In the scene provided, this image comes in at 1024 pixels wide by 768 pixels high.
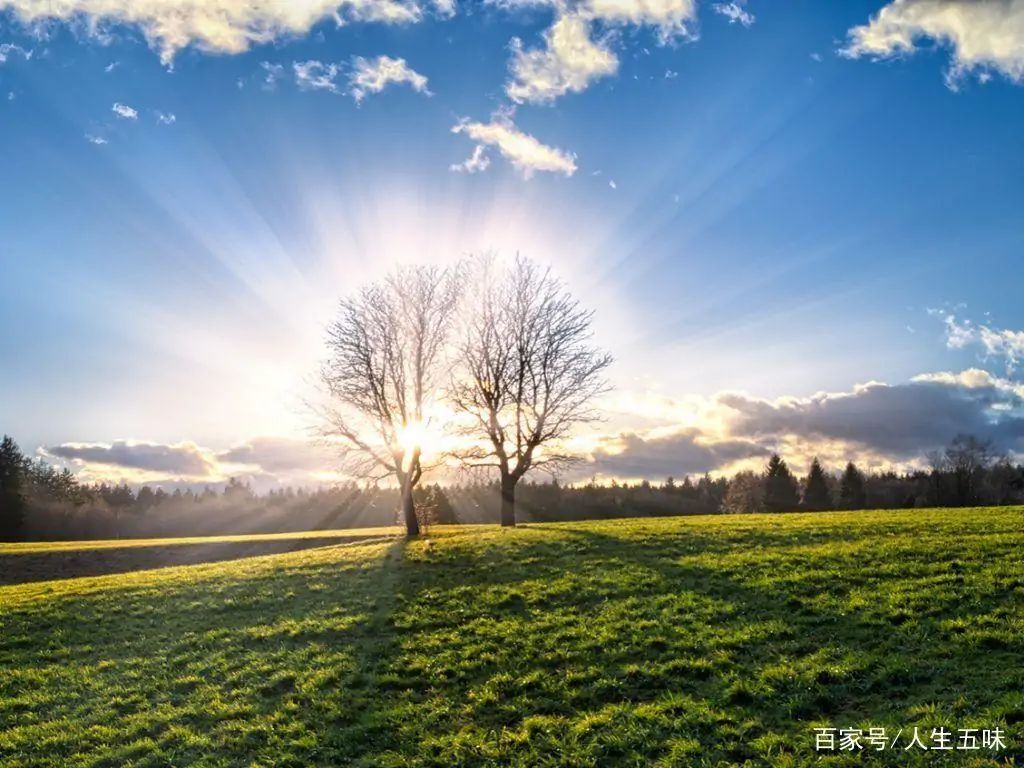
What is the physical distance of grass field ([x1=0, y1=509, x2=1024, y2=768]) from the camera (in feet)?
36.9

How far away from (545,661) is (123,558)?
40.0m

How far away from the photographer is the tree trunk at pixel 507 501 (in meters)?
43.5

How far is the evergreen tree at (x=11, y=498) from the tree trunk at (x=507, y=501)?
83.8 metres

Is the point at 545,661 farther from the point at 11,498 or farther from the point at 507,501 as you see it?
the point at 11,498

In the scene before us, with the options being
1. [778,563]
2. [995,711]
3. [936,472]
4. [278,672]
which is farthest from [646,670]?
[936,472]

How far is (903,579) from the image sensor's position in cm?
1872

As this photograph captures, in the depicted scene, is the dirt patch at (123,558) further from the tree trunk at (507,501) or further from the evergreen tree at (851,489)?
the evergreen tree at (851,489)

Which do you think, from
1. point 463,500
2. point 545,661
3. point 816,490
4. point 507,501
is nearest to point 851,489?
point 816,490

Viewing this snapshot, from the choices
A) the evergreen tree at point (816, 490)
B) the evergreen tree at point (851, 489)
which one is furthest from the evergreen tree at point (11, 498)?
the evergreen tree at point (851, 489)

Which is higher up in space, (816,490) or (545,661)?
(545,661)

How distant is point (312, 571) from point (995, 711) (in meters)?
24.3

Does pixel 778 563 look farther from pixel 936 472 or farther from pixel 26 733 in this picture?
pixel 936 472

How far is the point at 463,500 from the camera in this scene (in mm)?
133625

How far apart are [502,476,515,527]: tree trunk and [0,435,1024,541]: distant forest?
37490 millimetres
